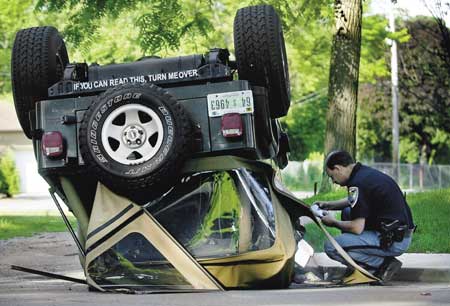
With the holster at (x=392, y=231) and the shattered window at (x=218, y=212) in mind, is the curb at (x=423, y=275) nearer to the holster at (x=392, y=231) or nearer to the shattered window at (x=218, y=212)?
the holster at (x=392, y=231)

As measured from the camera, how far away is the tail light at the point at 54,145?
8.41 meters

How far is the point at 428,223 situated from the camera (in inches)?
544

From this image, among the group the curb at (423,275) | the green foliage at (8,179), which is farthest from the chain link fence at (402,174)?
the curb at (423,275)

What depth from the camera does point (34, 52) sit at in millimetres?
8898

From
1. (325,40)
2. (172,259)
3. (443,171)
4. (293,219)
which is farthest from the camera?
(443,171)

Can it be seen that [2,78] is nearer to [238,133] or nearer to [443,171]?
[443,171]

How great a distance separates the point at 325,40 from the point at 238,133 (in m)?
29.1

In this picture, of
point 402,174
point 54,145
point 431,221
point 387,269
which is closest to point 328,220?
point 387,269

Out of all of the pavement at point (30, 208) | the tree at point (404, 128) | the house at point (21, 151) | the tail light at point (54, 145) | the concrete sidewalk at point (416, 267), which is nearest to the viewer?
the tail light at point (54, 145)

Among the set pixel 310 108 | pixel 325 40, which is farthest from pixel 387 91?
pixel 325 40

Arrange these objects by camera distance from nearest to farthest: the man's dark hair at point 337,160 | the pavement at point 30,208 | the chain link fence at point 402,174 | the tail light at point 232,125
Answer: the tail light at point 232,125, the man's dark hair at point 337,160, the pavement at point 30,208, the chain link fence at point 402,174

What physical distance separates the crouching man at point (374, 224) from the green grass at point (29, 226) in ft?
34.7

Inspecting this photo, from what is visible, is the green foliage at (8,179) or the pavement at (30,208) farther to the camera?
the green foliage at (8,179)

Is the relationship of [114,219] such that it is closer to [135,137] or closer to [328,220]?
[135,137]
